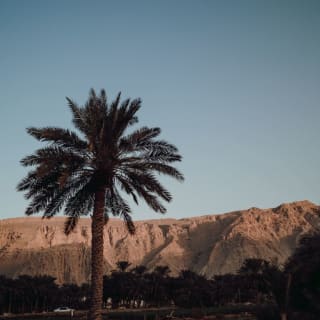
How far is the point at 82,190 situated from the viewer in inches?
792

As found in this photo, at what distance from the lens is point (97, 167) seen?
19828mm

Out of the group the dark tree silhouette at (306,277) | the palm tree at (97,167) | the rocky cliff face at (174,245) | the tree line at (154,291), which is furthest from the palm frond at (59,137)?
the rocky cliff face at (174,245)

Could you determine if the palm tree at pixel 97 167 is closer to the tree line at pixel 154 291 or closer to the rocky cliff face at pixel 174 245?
the tree line at pixel 154 291

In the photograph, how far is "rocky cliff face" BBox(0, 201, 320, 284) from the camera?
13975 cm

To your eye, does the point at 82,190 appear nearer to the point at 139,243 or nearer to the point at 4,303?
the point at 4,303

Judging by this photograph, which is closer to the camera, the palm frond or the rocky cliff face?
the palm frond

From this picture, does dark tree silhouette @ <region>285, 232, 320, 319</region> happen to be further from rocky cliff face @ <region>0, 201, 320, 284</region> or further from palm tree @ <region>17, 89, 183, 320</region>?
rocky cliff face @ <region>0, 201, 320, 284</region>

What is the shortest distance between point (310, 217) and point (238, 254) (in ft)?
140

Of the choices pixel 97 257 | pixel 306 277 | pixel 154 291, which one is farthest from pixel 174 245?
pixel 306 277

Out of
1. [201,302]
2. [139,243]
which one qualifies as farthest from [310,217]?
[201,302]

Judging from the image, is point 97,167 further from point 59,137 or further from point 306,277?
point 306,277

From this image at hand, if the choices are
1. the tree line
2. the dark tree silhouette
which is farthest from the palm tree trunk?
the tree line

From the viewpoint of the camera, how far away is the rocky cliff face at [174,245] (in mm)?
139750

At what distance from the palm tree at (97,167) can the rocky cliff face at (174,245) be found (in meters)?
115
